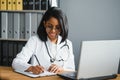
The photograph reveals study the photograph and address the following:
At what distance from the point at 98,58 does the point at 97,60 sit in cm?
1

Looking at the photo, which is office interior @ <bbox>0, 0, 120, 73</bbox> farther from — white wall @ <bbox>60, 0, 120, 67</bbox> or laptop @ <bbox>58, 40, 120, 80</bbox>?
laptop @ <bbox>58, 40, 120, 80</bbox>

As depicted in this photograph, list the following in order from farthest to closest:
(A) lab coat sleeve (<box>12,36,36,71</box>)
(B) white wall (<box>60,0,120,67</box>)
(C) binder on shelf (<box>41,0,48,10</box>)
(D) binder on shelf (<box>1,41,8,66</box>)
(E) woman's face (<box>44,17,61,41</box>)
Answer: (B) white wall (<box>60,0,120,67</box>) < (D) binder on shelf (<box>1,41,8,66</box>) < (C) binder on shelf (<box>41,0,48,10</box>) < (E) woman's face (<box>44,17,61,41</box>) < (A) lab coat sleeve (<box>12,36,36,71</box>)

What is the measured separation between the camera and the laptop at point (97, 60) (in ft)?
5.16

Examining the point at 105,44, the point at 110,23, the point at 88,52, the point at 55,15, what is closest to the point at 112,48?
the point at 105,44

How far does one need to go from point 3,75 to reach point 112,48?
82 cm

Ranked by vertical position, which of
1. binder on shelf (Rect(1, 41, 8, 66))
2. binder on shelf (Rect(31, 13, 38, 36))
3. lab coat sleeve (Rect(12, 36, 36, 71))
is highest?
binder on shelf (Rect(31, 13, 38, 36))

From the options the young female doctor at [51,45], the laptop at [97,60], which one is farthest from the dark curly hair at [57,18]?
the laptop at [97,60]

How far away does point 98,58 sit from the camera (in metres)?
1.64

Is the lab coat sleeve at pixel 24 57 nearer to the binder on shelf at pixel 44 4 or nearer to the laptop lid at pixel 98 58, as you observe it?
the laptop lid at pixel 98 58

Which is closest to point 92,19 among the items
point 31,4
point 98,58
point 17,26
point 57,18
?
point 31,4

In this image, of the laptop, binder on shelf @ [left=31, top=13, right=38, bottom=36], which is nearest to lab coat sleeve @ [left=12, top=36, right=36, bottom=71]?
the laptop

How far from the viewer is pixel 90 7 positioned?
11.4 ft

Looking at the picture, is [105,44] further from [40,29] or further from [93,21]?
[93,21]

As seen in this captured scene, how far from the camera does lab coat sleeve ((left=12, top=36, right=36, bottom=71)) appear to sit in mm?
1990
